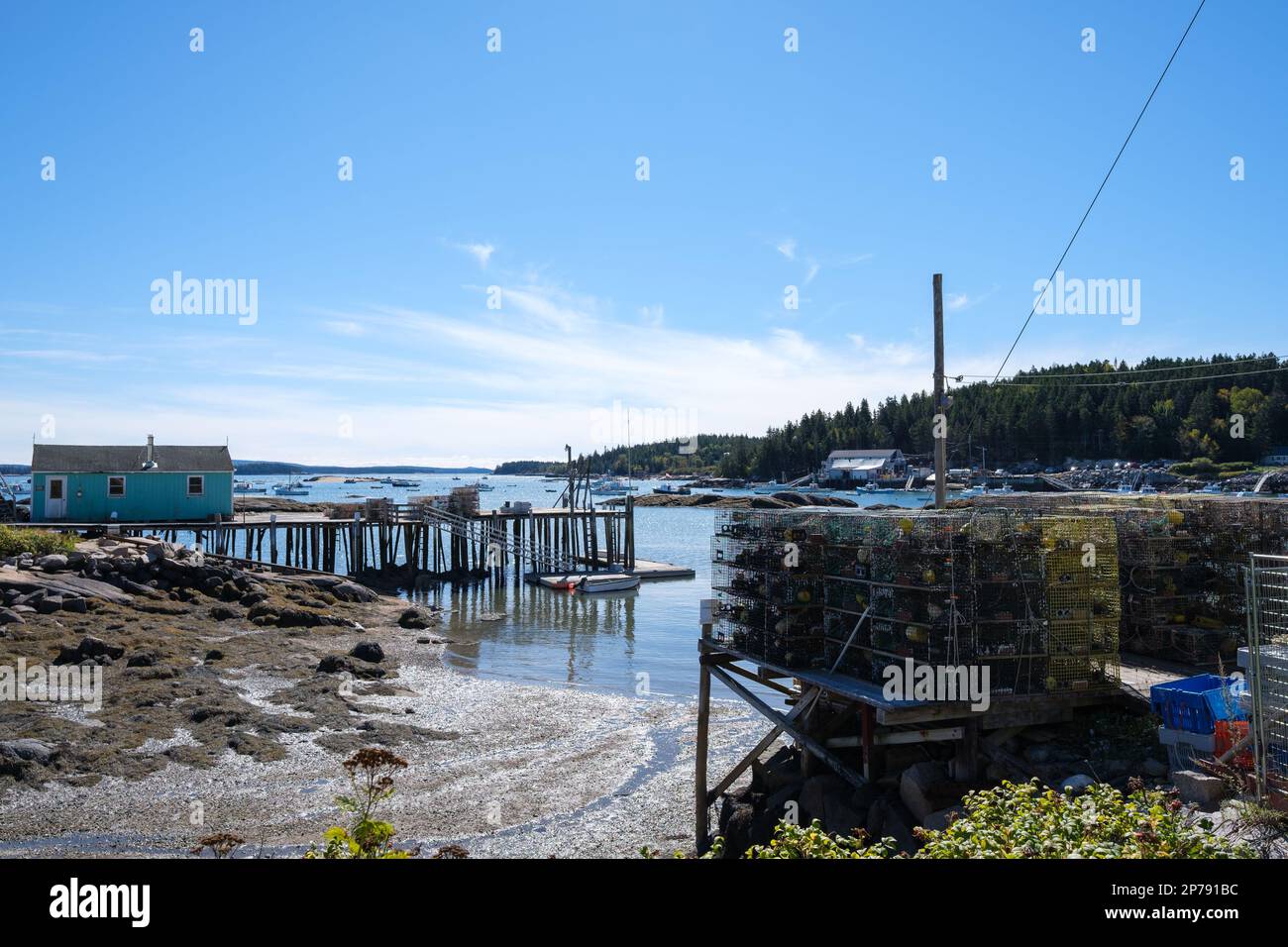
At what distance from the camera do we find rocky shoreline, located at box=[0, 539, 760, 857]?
44.2 ft

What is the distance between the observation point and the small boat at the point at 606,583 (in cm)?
4428

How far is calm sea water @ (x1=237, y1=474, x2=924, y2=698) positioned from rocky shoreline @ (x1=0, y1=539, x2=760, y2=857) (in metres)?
2.29

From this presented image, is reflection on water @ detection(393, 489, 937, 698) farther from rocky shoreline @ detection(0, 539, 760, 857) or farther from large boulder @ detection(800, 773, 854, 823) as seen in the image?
large boulder @ detection(800, 773, 854, 823)

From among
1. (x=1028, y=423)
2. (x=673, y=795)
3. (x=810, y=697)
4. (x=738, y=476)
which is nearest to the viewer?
(x=810, y=697)

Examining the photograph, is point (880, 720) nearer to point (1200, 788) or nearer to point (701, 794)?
point (1200, 788)

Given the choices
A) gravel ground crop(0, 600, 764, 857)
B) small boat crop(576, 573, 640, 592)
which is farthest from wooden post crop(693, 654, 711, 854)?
small boat crop(576, 573, 640, 592)

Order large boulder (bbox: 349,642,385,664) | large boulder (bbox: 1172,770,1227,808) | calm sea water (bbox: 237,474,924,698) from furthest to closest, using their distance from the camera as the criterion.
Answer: calm sea water (bbox: 237,474,924,698) → large boulder (bbox: 349,642,385,664) → large boulder (bbox: 1172,770,1227,808)
